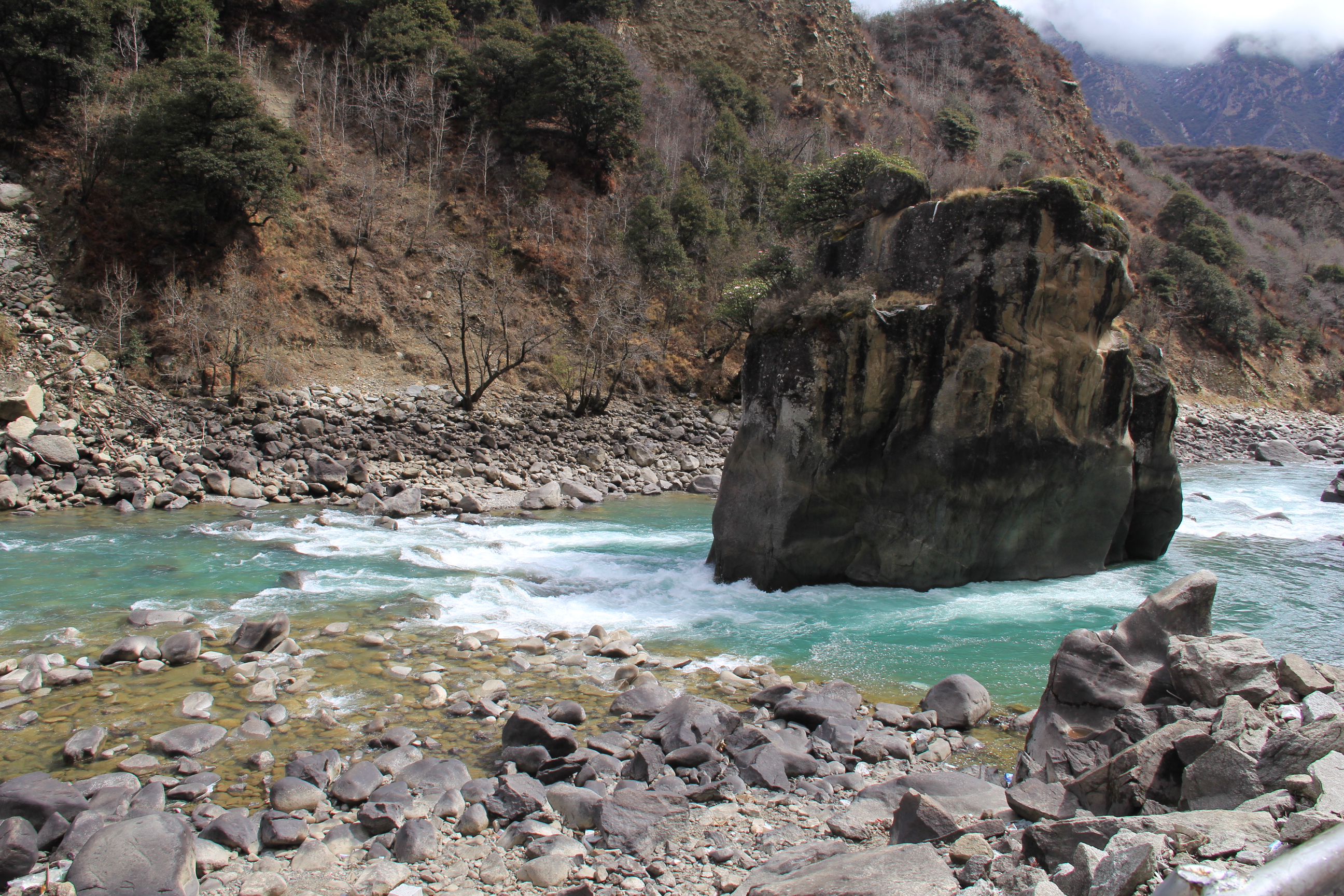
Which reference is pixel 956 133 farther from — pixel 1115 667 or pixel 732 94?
pixel 1115 667

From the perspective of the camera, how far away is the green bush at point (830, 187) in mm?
19625

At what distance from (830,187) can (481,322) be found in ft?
47.8

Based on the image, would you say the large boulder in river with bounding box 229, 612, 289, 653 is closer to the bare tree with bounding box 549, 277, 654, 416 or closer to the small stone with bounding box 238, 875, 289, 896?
the small stone with bounding box 238, 875, 289, 896

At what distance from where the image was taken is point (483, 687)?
788 cm

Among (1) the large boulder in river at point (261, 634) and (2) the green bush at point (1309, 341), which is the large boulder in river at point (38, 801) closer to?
(1) the large boulder in river at point (261, 634)

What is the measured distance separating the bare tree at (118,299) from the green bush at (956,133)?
152 ft

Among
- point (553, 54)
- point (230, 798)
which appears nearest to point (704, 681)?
point (230, 798)

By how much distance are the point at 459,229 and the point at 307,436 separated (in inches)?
577

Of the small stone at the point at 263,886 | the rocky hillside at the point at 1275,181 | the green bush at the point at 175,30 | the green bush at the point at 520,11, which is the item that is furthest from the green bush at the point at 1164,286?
the small stone at the point at 263,886

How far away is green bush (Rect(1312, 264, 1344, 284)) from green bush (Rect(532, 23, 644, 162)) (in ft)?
174

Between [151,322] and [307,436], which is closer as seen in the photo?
[307,436]

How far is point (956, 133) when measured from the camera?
5072 cm

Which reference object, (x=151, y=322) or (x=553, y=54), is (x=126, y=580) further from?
(x=553, y=54)

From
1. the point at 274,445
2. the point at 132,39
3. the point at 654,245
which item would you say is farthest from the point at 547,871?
the point at 132,39
